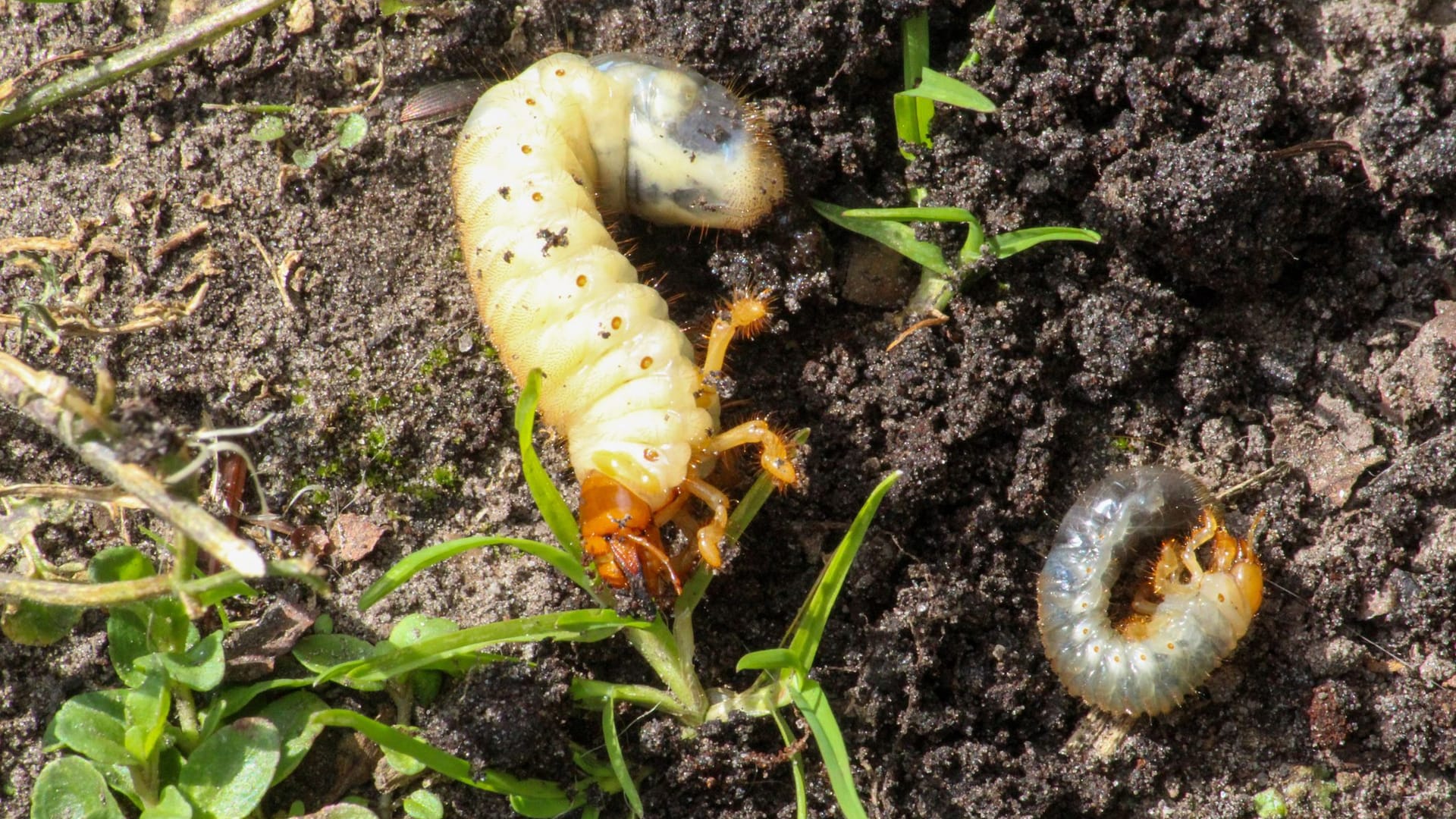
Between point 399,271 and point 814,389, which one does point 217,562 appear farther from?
point 814,389

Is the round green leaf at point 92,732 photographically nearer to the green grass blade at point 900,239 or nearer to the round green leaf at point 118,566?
the round green leaf at point 118,566

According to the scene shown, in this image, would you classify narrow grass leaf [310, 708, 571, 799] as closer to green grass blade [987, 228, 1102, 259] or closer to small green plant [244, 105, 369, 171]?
small green plant [244, 105, 369, 171]

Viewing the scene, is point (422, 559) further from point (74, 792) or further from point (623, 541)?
point (74, 792)

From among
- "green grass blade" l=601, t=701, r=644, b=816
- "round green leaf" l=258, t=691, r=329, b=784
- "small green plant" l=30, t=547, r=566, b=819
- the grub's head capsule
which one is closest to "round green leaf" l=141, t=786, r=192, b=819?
"small green plant" l=30, t=547, r=566, b=819

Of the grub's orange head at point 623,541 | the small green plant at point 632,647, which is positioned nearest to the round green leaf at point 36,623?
the small green plant at point 632,647

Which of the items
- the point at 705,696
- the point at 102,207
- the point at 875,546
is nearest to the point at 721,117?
the point at 875,546

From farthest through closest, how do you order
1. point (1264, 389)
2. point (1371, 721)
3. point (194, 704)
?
point (1264, 389), point (1371, 721), point (194, 704)
